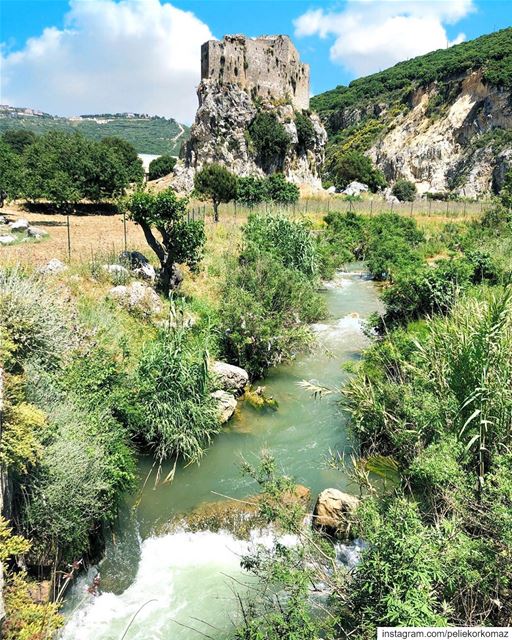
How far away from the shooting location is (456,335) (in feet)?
22.8

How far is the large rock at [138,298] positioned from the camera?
12195 mm

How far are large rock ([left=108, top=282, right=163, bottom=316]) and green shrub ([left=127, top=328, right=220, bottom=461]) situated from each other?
2959mm

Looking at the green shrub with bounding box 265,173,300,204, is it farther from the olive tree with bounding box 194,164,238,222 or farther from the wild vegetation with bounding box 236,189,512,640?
the wild vegetation with bounding box 236,189,512,640

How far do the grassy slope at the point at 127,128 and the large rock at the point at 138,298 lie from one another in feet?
349

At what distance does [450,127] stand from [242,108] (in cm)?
3068

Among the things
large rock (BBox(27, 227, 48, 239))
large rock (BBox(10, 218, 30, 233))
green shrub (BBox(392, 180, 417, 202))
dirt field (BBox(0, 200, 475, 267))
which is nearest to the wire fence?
dirt field (BBox(0, 200, 475, 267))

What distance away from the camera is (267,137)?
50.6 metres

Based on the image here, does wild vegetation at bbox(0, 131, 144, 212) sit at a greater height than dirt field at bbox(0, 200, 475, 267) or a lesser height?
greater

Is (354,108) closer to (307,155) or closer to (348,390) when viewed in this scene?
(307,155)

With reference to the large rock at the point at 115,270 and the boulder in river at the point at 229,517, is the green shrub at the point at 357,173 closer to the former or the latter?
the large rock at the point at 115,270

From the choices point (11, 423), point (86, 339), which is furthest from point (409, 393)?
point (86, 339)

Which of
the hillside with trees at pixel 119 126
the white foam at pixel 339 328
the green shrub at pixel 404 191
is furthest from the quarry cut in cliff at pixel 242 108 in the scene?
the hillside with trees at pixel 119 126

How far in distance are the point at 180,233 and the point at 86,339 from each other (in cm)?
533

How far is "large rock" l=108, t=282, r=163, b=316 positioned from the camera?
1220cm
